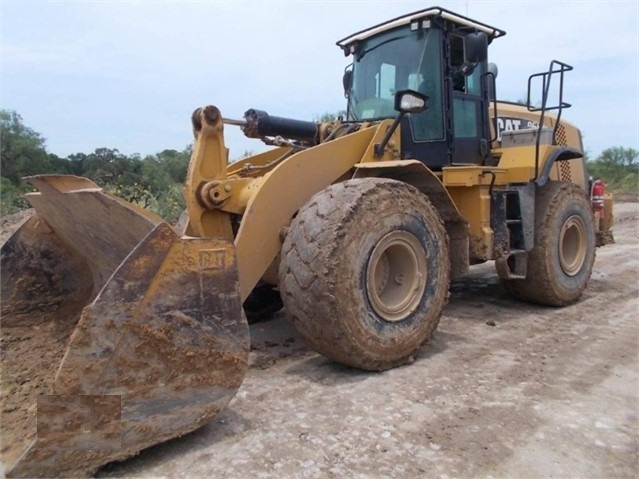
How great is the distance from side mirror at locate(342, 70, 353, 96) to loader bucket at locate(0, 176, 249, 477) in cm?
308

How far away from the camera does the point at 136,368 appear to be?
2527 mm

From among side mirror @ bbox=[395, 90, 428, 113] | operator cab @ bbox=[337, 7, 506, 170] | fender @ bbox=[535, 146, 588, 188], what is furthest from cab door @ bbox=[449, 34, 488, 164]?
side mirror @ bbox=[395, 90, 428, 113]

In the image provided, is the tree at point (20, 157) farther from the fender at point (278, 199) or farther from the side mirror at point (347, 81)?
the fender at point (278, 199)

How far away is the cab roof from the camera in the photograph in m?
5.03

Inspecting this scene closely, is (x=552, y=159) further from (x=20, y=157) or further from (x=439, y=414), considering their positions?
(x=20, y=157)

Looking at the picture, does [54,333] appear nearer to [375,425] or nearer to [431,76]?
[375,425]

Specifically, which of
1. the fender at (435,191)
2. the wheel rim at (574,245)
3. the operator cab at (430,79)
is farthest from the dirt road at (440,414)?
the operator cab at (430,79)

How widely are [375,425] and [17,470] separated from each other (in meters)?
1.59

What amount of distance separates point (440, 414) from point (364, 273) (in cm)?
96

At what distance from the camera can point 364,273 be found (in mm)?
3619

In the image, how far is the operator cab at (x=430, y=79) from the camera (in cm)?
507

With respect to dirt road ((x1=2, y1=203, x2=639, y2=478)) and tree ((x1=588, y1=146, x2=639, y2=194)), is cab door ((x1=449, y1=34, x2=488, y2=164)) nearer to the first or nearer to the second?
dirt road ((x1=2, y1=203, x2=639, y2=478))

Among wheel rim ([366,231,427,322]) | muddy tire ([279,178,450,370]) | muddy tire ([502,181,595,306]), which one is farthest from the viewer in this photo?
Result: muddy tire ([502,181,595,306])

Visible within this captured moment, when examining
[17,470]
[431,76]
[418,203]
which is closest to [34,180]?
[17,470]
